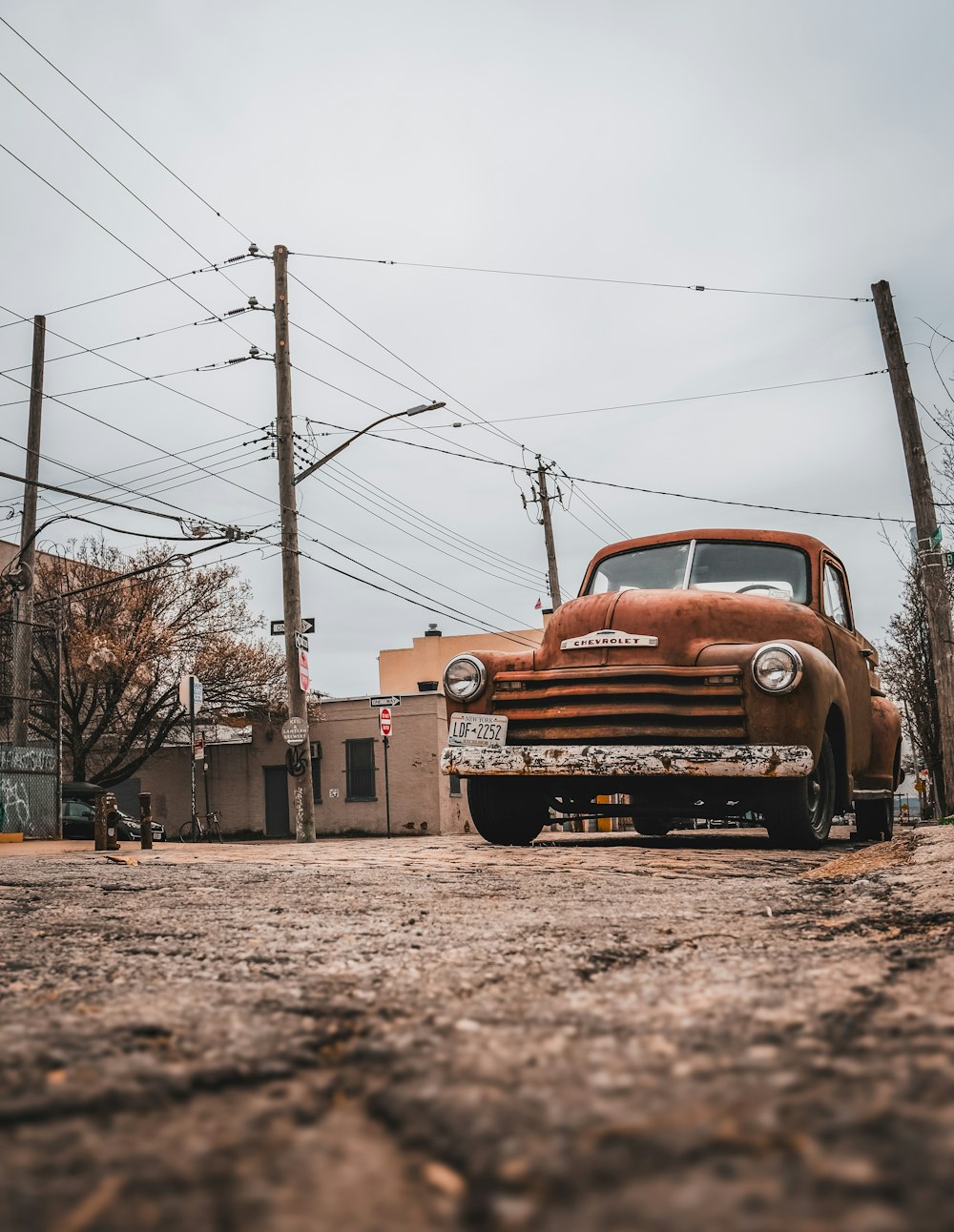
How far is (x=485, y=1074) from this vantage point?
1.36m

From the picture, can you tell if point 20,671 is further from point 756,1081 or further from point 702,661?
point 756,1081

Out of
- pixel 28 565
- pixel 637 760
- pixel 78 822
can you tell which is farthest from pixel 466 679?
pixel 78 822

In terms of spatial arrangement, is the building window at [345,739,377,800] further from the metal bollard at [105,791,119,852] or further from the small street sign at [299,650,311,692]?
the metal bollard at [105,791,119,852]

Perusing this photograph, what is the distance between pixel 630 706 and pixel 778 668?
920mm

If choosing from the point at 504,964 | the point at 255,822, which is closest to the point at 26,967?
the point at 504,964

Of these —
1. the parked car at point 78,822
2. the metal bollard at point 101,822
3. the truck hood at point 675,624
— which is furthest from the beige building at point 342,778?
the truck hood at point 675,624

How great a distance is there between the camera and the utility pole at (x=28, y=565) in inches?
Result: 716

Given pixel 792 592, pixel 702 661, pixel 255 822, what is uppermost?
pixel 792 592

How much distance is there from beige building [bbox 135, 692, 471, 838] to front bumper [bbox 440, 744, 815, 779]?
22666mm

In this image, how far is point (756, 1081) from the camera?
1259 mm

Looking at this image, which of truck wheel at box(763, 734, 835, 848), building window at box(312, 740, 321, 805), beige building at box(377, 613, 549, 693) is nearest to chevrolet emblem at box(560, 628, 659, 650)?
truck wheel at box(763, 734, 835, 848)

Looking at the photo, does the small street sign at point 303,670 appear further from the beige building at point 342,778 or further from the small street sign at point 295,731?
the beige building at point 342,778

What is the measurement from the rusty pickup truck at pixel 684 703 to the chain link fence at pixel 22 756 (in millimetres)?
11440

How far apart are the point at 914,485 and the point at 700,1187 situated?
16146 mm
